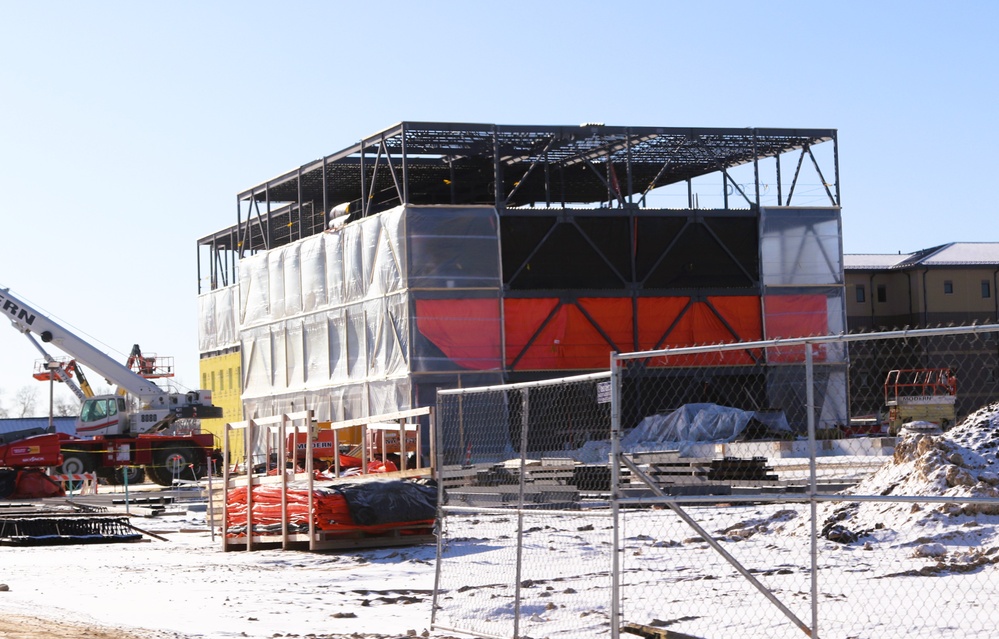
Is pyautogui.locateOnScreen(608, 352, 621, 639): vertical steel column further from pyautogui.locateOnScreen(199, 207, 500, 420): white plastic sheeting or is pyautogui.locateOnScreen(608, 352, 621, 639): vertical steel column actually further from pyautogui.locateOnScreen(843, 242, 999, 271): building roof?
pyautogui.locateOnScreen(843, 242, 999, 271): building roof

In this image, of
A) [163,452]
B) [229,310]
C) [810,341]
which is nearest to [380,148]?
[163,452]

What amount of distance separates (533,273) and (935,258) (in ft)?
111

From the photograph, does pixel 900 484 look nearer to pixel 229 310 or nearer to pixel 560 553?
pixel 560 553

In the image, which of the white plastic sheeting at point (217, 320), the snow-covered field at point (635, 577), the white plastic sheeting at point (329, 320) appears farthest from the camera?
the white plastic sheeting at point (217, 320)

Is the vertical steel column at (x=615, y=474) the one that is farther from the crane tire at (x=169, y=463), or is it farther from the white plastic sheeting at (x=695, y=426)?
the crane tire at (x=169, y=463)

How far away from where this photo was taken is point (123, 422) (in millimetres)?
48094

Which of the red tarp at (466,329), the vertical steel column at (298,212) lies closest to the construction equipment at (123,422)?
the vertical steel column at (298,212)

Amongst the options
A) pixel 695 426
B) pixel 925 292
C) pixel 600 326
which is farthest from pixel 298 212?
pixel 925 292

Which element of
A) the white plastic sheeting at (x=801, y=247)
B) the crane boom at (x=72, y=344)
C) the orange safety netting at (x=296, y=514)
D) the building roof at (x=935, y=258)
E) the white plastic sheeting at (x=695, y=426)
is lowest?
the orange safety netting at (x=296, y=514)

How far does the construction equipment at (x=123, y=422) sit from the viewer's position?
4603 cm

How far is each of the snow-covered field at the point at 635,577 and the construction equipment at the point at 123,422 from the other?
82.8 feet

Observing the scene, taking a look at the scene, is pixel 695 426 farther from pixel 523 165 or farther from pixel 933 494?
pixel 933 494

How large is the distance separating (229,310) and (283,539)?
154ft

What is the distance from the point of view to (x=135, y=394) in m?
49.0
